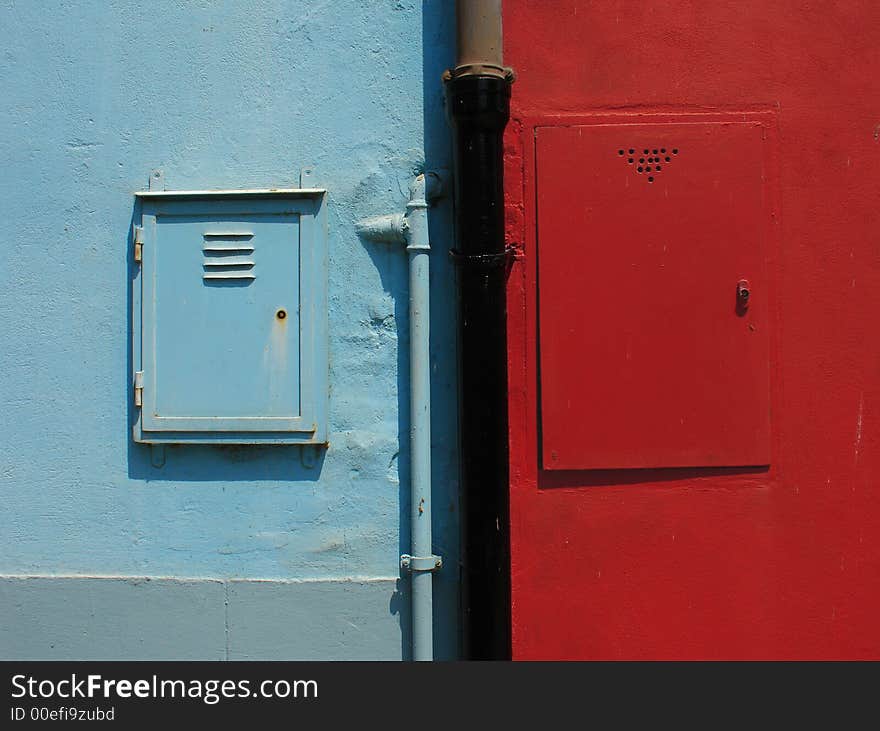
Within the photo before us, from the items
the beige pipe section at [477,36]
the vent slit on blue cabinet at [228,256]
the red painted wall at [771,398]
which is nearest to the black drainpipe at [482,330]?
the beige pipe section at [477,36]

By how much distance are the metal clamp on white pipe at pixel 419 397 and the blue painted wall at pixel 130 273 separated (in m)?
0.07

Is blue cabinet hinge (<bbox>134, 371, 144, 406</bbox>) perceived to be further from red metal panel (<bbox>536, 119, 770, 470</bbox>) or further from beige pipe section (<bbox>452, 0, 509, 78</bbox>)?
beige pipe section (<bbox>452, 0, 509, 78</bbox>)

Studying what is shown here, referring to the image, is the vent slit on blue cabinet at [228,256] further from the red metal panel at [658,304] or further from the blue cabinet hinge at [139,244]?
the red metal panel at [658,304]

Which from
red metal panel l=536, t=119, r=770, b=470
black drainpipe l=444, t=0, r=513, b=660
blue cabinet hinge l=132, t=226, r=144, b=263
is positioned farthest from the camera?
blue cabinet hinge l=132, t=226, r=144, b=263

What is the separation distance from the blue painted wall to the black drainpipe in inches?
8.1

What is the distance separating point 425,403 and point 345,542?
0.67 meters

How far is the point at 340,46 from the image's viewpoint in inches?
132

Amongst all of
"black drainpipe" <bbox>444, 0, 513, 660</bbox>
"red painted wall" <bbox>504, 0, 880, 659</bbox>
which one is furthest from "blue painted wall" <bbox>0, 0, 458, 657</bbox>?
"red painted wall" <bbox>504, 0, 880, 659</bbox>

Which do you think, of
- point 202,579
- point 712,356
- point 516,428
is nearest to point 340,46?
point 516,428

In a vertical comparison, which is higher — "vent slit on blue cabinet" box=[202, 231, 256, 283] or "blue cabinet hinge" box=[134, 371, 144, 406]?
"vent slit on blue cabinet" box=[202, 231, 256, 283]

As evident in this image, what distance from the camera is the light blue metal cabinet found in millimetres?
3299

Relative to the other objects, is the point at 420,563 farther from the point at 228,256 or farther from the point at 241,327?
the point at 228,256

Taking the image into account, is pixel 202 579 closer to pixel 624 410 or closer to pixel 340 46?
pixel 624 410

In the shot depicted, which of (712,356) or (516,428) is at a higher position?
(712,356)
